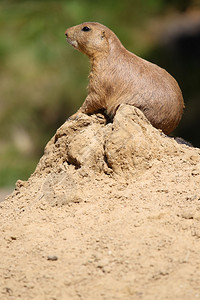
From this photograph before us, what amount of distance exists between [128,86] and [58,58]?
961 centimetres

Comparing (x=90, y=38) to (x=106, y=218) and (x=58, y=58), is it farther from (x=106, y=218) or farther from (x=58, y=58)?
(x=58, y=58)

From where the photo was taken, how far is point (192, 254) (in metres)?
4.29

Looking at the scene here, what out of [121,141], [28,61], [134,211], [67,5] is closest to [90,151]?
[121,141]

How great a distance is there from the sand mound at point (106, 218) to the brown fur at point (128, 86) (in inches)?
9.2

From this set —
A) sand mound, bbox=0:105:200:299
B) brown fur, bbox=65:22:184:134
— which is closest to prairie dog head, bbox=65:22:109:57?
brown fur, bbox=65:22:184:134

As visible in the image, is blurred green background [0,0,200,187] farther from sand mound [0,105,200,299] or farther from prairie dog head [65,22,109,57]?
sand mound [0,105,200,299]

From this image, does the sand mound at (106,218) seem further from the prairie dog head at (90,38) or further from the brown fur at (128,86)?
the prairie dog head at (90,38)

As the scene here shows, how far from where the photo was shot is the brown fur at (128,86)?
18.8ft

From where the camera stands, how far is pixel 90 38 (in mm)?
6168

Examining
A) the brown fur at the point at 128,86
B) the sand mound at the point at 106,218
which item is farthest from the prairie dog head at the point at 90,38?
the sand mound at the point at 106,218

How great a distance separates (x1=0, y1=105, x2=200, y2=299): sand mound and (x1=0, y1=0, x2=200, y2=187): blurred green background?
23.6ft

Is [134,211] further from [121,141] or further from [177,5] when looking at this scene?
[177,5]

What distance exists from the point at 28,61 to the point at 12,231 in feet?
35.1

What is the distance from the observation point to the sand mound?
13.7 ft
